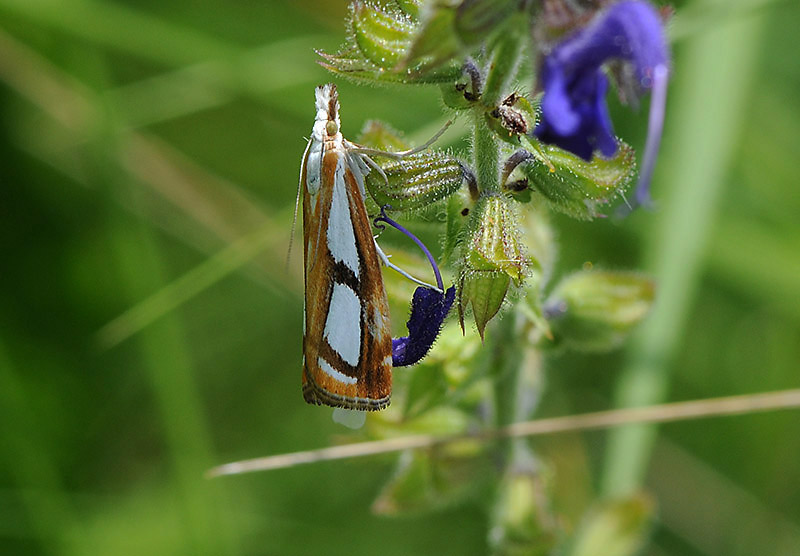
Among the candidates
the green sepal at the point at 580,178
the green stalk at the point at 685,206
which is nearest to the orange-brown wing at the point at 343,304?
the green sepal at the point at 580,178

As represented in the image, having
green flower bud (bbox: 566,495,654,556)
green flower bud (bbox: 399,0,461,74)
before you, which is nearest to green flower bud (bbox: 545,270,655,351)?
green flower bud (bbox: 566,495,654,556)

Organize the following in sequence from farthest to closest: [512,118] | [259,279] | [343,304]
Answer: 1. [259,279]
2. [343,304]
3. [512,118]

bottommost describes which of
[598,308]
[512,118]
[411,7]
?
[598,308]

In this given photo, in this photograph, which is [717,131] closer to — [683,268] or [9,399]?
[683,268]

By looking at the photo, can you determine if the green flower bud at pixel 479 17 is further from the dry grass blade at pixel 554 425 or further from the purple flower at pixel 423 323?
the dry grass blade at pixel 554 425

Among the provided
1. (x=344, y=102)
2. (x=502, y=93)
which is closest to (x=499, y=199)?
(x=502, y=93)

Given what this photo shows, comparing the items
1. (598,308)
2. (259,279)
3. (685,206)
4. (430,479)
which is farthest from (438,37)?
(259,279)

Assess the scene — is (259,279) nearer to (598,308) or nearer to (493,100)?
(598,308)
